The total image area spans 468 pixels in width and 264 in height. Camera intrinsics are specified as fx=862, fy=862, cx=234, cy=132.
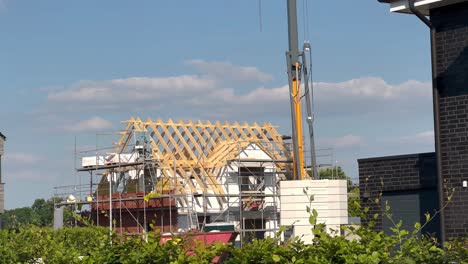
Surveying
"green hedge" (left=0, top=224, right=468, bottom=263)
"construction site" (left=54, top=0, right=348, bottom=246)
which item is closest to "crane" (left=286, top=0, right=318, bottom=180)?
"construction site" (left=54, top=0, right=348, bottom=246)

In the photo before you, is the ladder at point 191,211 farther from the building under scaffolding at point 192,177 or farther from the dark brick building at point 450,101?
the dark brick building at point 450,101


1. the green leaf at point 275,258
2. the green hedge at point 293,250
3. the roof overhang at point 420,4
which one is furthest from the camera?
the roof overhang at point 420,4

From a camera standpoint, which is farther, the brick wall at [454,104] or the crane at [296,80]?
the crane at [296,80]

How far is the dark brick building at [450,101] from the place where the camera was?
70.4 feet

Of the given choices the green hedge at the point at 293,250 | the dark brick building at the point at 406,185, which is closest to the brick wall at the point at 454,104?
the dark brick building at the point at 406,185

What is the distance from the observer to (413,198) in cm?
2372

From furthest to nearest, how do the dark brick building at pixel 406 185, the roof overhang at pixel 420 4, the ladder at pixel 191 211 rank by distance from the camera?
1. the ladder at pixel 191 211
2. the dark brick building at pixel 406 185
3. the roof overhang at pixel 420 4

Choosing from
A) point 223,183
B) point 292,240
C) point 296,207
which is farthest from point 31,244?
point 223,183

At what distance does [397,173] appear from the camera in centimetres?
2397

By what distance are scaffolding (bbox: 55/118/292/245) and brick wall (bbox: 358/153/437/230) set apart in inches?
744

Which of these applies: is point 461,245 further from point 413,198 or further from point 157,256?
point 413,198

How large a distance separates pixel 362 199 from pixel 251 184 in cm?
2233

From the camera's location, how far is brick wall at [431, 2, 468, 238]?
70.3 feet

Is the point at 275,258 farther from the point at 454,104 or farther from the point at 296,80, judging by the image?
the point at 296,80
